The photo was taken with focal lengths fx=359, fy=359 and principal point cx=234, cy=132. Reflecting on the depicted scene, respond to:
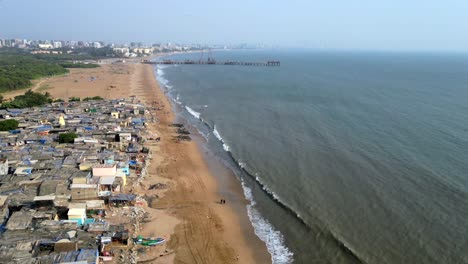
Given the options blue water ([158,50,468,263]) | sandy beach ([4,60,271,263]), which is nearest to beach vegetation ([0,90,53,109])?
blue water ([158,50,468,263])

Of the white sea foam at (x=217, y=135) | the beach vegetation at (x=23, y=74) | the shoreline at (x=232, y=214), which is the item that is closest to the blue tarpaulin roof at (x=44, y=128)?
the shoreline at (x=232, y=214)

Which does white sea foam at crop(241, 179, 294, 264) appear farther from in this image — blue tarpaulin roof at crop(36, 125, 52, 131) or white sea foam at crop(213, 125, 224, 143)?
blue tarpaulin roof at crop(36, 125, 52, 131)

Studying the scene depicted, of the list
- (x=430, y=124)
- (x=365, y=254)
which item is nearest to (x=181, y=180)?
(x=365, y=254)

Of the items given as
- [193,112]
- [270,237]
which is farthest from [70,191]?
[193,112]

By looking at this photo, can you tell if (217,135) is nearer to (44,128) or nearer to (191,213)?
(44,128)

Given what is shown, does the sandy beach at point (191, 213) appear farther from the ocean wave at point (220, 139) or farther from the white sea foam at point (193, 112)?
the white sea foam at point (193, 112)

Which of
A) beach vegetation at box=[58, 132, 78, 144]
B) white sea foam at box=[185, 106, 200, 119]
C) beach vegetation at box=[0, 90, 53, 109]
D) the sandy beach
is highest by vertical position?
beach vegetation at box=[0, 90, 53, 109]
